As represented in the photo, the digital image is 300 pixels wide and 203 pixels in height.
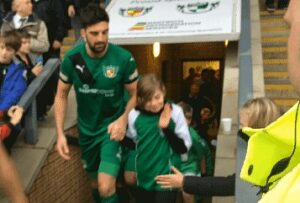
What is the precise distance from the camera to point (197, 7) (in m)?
7.55

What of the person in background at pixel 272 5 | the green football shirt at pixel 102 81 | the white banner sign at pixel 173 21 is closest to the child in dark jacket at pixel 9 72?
the green football shirt at pixel 102 81

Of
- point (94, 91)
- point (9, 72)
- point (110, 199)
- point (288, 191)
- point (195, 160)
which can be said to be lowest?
point (110, 199)

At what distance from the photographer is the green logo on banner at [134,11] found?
25.3 feet

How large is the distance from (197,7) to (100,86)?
3832 mm

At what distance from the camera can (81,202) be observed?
225 inches

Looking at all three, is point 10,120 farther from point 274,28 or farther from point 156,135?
point 274,28

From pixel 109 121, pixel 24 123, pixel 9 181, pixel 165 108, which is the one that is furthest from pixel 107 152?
pixel 9 181

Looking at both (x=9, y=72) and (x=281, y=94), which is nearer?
(x=9, y=72)

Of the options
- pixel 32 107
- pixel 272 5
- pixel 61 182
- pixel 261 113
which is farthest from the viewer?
pixel 272 5

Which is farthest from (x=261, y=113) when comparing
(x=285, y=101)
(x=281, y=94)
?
(x=281, y=94)

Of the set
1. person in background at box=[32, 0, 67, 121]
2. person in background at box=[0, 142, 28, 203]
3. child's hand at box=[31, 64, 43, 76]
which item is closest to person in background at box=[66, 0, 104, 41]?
person in background at box=[32, 0, 67, 121]

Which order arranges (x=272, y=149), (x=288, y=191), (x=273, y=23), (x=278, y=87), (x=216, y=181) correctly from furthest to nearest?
(x=273, y=23), (x=278, y=87), (x=216, y=181), (x=272, y=149), (x=288, y=191)

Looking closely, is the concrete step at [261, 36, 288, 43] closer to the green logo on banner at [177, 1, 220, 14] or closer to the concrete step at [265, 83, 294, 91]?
the green logo on banner at [177, 1, 220, 14]

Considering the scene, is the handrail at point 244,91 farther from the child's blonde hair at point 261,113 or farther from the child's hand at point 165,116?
the child's hand at point 165,116
